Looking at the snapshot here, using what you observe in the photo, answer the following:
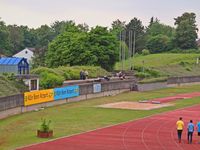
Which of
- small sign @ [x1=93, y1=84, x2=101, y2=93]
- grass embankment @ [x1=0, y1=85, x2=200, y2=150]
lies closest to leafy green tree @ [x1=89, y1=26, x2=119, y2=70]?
small sign @ [x1=93, y1=84, x2=101, y2=93]

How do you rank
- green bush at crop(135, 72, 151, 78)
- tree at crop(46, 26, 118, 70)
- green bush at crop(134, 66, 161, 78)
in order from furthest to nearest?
1. tree at crop(46, 26, 118, 70)
2. green bush at crop(134, 66, 161, 78)
3. green bush at crop(135, 72, 151, 78)

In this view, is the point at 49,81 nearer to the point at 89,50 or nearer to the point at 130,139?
the point at 130,139

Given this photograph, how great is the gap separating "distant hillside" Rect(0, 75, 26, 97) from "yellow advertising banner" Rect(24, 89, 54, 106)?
204 centimetres

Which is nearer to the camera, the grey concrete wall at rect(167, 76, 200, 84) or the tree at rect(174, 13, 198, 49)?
the grey concrete wall at rect(167, 76, 200, 84)

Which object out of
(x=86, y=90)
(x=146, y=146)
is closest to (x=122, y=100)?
(x=86, y=90)

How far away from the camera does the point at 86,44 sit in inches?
3450

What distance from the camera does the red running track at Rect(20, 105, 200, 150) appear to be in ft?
104

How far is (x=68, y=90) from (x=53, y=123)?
53.5 feet

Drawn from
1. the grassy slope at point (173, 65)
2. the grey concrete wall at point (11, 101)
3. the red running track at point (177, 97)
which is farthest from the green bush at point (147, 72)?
the grey concrete wall at point (11, 101)

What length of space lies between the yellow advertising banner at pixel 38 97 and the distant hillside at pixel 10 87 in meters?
2.04

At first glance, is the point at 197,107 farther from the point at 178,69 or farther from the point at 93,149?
the point at 178,69

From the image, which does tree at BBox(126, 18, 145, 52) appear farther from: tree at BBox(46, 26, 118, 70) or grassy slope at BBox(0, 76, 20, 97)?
grassy slope at BBox(0, 76, 20, 97)

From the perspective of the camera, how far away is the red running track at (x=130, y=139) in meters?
31.7

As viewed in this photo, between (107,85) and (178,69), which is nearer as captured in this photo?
(107,85)
